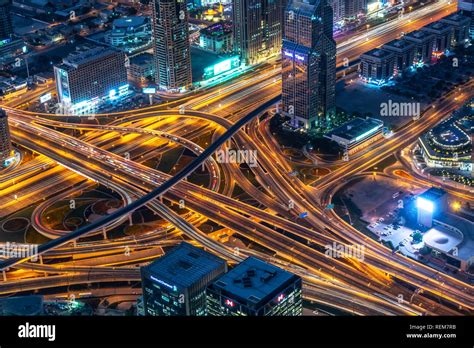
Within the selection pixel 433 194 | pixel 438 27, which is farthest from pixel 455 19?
pixel 433 194

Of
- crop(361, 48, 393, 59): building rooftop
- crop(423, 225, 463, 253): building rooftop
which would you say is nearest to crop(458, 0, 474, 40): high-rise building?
crop(361, 48, 393, 59): building rooftop

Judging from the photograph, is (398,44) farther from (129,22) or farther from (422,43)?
(129,22)

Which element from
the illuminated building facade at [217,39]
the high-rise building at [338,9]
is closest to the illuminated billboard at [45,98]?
the illuminated building facade at [217,39]

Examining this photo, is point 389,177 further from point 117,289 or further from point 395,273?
point 117,289

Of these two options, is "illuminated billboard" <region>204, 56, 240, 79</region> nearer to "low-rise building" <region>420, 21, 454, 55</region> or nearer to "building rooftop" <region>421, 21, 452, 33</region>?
"low-rise building" <region>420, 21, 454, 55</region>
